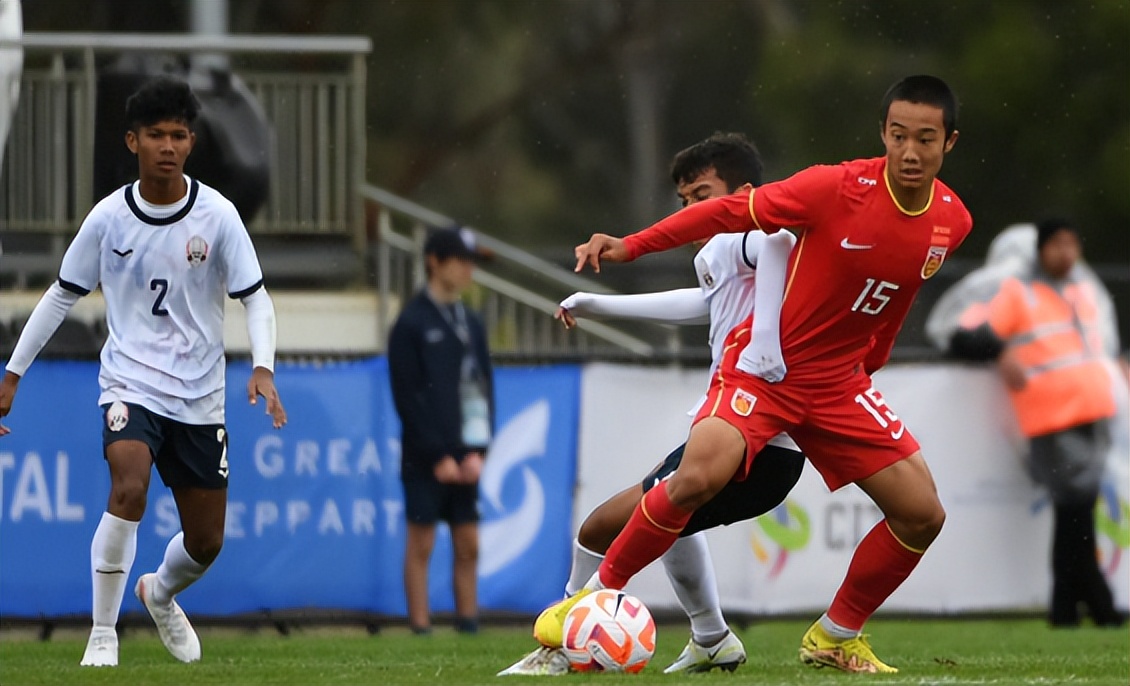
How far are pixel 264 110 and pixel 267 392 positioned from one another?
6624 mm

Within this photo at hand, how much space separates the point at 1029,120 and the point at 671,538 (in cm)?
1897

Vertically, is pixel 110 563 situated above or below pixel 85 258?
below

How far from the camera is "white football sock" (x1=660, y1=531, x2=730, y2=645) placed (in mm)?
7703

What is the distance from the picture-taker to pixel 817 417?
731 cm

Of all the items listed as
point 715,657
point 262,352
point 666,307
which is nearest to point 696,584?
point 715,657

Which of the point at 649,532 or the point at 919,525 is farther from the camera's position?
the point at 919,525

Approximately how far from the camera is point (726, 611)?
37.0 feet

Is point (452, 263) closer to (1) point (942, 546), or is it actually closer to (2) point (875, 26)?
(1) point (942, 546)

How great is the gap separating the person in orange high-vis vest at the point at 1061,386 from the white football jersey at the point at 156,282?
5.39 metres

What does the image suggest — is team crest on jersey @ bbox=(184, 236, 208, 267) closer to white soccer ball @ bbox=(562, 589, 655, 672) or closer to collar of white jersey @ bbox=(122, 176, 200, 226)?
collar of white jersey @ bbox=(122, 176, 200, 226)

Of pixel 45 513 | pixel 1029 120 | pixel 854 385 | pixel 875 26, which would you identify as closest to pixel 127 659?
pixel 45 513

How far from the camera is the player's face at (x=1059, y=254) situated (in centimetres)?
1195

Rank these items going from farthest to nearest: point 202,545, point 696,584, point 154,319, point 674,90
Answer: point 674,90
point 202,545
point 154,319
point 696,584

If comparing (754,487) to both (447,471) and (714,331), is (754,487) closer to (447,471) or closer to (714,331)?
(714,331)
